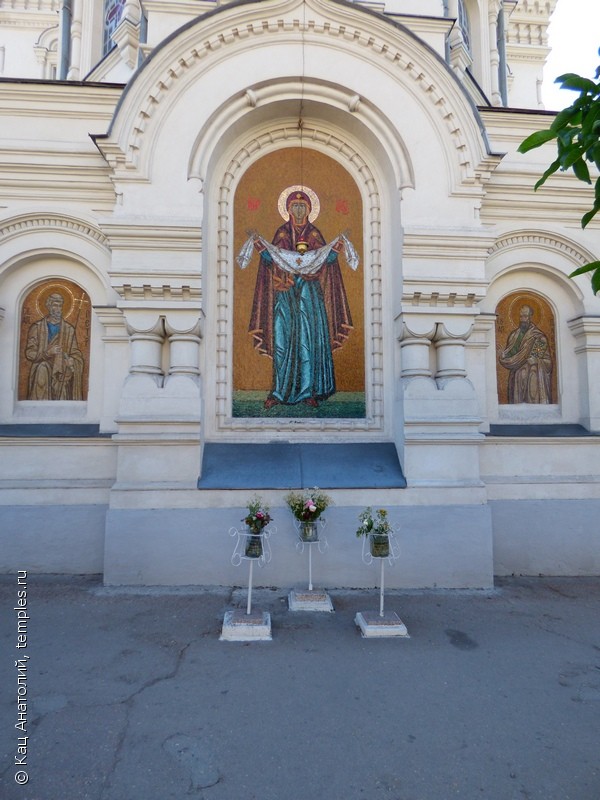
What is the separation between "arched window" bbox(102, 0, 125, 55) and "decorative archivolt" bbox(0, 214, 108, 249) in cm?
580

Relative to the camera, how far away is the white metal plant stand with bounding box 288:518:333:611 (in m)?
5.37

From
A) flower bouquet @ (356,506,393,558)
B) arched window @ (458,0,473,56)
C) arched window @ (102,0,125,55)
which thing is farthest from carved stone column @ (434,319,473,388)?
arched window @ (102,0,125,55)

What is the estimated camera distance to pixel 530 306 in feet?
24.9

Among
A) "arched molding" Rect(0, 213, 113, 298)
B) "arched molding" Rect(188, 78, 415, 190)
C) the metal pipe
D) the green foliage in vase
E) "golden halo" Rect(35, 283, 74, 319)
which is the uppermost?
the metal pipe

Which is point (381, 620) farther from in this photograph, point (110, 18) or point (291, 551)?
point (110, 18)

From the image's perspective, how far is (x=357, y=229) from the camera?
7.21 metres

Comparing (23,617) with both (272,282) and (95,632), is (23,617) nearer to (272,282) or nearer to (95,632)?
(95,632)

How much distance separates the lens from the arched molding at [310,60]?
6391mm

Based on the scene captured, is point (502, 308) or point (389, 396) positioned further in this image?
point (502, 308)

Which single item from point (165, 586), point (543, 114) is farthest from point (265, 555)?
point (543, 114)

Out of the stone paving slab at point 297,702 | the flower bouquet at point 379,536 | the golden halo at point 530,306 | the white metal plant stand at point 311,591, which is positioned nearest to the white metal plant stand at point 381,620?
the flower bouquet at point 379,536

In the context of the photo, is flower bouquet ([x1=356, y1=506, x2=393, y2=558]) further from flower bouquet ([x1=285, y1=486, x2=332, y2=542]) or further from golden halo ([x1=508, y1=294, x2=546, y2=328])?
golden halo ([x1=508, y1=294, x2=546, y2=328])

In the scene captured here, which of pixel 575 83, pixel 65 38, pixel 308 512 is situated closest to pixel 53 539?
pixel 308 512

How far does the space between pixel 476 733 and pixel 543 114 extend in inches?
323
